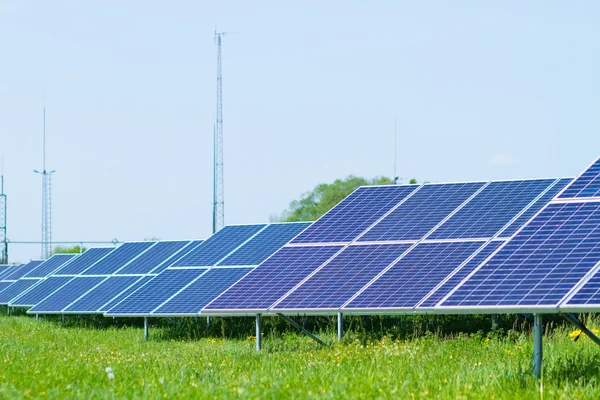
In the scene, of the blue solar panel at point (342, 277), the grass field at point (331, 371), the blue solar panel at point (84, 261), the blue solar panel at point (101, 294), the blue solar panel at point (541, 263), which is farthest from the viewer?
the blue solar panel at point (84, 261)

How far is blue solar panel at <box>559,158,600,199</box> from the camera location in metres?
12.2

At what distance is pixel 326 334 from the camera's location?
19.3 meters

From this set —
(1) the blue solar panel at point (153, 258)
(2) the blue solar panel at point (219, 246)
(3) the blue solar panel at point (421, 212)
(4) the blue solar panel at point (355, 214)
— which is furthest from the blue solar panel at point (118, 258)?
(3) the blue solar panel at point (421, 212)

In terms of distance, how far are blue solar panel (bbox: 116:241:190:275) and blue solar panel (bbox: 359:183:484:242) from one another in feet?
35.6

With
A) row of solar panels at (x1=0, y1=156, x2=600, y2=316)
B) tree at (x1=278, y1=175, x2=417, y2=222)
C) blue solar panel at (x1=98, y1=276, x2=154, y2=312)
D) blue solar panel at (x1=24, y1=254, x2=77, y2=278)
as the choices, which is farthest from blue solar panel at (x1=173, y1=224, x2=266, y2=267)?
tree at (x1=278, y1=175, x2=417, y2=222)

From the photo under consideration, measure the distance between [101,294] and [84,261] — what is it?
781cm

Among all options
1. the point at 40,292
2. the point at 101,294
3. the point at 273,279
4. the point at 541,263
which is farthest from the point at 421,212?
the point at 40,292

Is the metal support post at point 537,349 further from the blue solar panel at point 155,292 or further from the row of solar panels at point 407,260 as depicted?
the blue solar panel at point 155,292

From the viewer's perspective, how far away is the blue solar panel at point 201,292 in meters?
20.4

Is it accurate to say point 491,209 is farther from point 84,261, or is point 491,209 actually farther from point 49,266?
point 49,266

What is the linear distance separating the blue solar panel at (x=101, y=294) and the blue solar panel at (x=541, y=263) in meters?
15.7

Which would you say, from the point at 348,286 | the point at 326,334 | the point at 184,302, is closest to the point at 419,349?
the point at 348,286

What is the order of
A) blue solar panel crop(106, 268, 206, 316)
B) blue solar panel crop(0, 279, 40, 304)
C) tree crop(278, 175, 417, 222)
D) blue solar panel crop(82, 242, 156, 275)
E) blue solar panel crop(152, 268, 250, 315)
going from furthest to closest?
tree crop(278, 175, 417, 222)
blue solar panel crop(0, 279, 40, 304)
blue solar panel crop(82, 242, 156, 275)
blue solar panel crop(106, 268, 206, 316)
blue solar panel crop(152, 268, 250, 315)

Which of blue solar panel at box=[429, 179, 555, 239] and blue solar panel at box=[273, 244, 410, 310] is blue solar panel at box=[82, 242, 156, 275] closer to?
blue solar panel at box=[429, 179, 555, 239]
